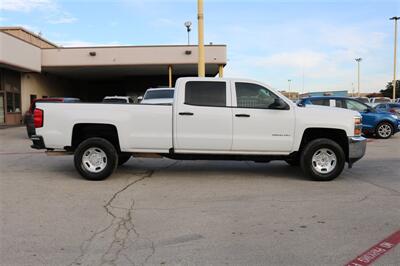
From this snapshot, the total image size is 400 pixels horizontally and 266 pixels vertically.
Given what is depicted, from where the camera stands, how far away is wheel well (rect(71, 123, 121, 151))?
26.9 feet

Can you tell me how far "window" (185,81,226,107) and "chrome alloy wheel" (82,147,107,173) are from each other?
76.3 inches

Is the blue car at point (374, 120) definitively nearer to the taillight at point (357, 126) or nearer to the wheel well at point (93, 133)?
the taillight at point (357, 126)

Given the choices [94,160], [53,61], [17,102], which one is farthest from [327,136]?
[53,61]

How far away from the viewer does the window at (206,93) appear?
810 centimetres

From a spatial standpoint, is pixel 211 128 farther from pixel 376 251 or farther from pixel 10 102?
pixel 10 102

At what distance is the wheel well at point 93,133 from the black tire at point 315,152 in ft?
11.9

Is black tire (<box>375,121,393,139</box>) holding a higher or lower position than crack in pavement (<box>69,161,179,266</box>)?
higher

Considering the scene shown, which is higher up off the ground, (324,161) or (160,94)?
(160,94)

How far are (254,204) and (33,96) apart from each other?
1109 inches

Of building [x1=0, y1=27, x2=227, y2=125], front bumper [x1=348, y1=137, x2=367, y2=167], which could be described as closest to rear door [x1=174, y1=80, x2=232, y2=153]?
front bumper [x1=348, y1=137, x2=367, y2=167]

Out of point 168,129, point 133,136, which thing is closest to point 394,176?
point 168,129

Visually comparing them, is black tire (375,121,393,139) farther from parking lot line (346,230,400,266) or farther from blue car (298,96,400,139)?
parking lot line (346,230,400,266)

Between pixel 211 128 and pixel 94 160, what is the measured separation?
92.5 inches

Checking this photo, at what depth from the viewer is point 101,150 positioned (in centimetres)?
812
